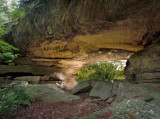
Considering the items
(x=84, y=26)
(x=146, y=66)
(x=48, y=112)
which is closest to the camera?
(x=48, y=112)

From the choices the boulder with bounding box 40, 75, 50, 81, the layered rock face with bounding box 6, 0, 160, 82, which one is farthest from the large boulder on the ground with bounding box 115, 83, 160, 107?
the boulder with bounding box 40, 75, 50, 81

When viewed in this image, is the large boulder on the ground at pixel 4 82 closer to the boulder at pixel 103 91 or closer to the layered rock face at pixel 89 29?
the layered rock face at pixel 89 29

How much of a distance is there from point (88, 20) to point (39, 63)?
6037 millimetres

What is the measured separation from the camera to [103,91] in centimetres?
543

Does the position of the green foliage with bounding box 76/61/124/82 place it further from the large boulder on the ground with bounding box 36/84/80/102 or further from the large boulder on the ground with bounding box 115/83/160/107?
the large boulder on the ground with bounding box 115/83/160/107

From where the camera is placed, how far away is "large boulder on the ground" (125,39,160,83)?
4.52 m

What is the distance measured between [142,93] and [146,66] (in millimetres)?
1546

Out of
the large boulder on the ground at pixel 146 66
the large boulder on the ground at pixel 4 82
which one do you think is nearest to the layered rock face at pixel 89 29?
the large boulder on the ground at pixel 146 66

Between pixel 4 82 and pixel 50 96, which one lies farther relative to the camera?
pixel 4 82

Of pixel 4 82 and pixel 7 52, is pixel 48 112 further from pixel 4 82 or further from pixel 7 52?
pixel 4 82

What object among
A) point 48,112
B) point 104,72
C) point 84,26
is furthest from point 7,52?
point 104,72

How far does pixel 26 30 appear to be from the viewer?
5.72 metres

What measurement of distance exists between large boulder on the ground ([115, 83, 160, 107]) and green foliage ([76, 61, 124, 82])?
18.8 ft

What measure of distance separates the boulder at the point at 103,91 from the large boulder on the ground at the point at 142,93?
811 millimetres
